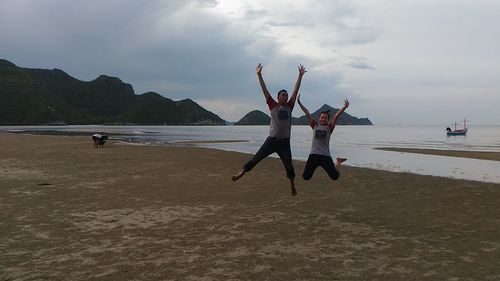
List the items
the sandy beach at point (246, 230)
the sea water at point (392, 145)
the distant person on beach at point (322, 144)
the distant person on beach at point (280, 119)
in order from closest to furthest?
the sandy beach at point (246, 230) < the distant person on beach at point (280, 119) < the distant person on beach at point (322, 144) < the sea water at point (392, 145)

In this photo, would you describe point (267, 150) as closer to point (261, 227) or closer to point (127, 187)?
point (261, 227)

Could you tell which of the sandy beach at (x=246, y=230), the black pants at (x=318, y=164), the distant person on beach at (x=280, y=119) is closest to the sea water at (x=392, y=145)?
the sandy beach at (x=246, y=230)

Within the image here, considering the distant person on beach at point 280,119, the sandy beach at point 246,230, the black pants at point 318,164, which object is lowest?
the sandy beach at point 246,230

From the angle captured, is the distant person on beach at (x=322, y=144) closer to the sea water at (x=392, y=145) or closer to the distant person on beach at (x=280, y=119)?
the distant person on beach at (x=280, y=119)

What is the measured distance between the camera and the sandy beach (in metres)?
6.16

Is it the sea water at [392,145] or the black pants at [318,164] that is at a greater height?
the black pants at [318,164]

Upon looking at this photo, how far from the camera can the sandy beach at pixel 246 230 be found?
6.16m

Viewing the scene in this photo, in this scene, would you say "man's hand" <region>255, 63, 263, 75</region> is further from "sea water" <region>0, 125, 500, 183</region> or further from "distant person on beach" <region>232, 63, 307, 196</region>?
"sea water" <region>0, 125, 500, 183</region>

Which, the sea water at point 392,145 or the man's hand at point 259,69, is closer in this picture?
the man's hand at point 259,69

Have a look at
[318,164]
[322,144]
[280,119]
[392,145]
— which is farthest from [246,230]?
[392,145]

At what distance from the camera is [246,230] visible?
28.3 feet

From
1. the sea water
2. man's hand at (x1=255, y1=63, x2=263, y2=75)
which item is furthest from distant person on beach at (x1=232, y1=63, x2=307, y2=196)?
the sea water

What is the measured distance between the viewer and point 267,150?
9.19 metres

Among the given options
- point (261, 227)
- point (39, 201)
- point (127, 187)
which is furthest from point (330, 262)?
point (127, 187)
